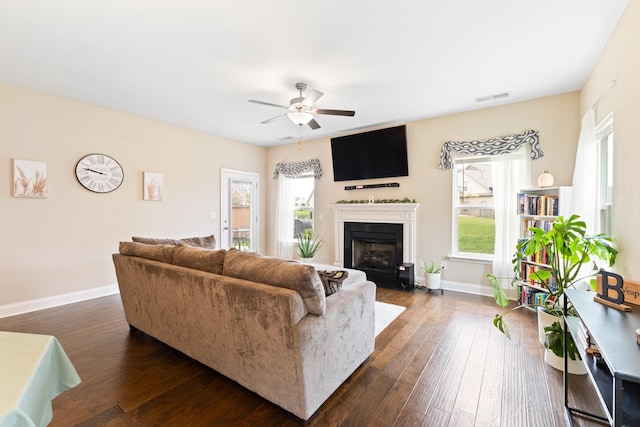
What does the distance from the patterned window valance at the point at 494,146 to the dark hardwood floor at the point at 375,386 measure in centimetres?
229

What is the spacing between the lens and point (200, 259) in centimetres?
216

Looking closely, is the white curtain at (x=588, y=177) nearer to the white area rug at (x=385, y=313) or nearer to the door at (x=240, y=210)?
the white area rug at (x=385, y=313)

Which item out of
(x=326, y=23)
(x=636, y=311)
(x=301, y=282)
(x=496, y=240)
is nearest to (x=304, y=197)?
(x=496, y=240)

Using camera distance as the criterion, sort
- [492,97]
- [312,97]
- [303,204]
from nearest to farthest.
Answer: [312,97], [492,97], [303,204]

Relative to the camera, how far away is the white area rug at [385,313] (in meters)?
3.07

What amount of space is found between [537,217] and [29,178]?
6274mm

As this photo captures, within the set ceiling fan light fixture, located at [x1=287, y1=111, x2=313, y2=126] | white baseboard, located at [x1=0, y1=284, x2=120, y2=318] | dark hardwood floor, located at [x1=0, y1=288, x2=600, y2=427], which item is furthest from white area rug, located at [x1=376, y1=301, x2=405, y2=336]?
white baseboard, located at [x1=0, y1=284, x2=120, y2=318]

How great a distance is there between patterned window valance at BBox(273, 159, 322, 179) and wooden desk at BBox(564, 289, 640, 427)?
15.1 feet

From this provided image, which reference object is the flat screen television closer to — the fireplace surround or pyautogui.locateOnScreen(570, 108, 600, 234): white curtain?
the fireplace surround

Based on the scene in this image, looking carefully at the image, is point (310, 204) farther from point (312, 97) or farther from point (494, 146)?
point (494, 146)

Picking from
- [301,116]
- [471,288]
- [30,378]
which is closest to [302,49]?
[301,116]

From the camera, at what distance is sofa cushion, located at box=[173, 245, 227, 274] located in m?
2.08

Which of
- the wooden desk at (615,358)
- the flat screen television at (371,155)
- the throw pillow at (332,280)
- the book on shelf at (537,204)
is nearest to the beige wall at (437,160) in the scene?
the flat screen television at (371,155)

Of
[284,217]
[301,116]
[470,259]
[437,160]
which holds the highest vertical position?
[301,116]
